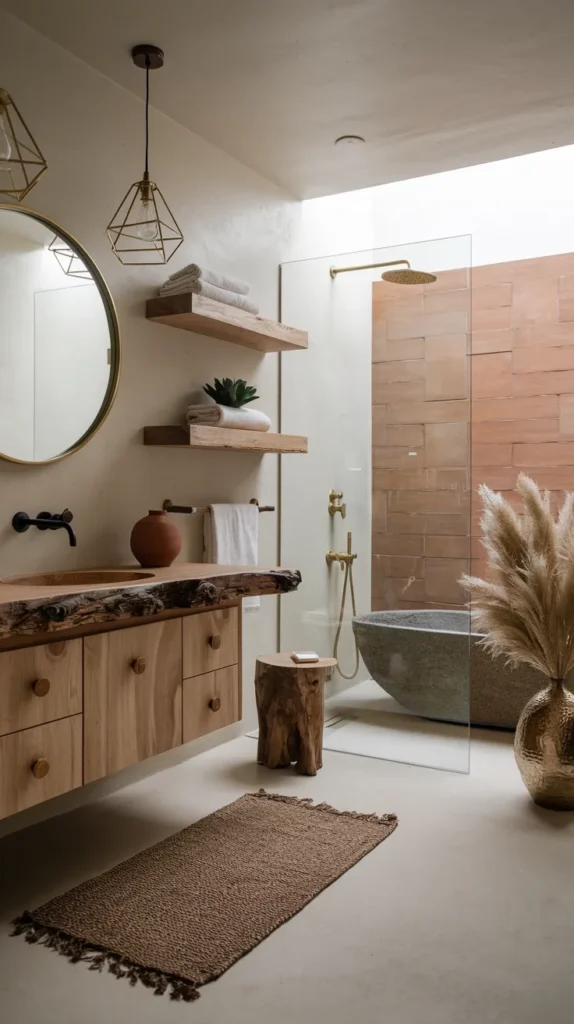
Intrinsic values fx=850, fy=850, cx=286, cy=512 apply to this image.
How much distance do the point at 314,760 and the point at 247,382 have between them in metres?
1.63

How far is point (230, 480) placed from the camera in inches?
145

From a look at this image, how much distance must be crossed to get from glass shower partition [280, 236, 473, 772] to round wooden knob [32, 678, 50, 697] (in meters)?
1.77

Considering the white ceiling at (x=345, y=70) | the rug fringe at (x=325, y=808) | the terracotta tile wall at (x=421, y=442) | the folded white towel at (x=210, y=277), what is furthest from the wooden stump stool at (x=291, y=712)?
the white ceiling at (x=345, y=70)

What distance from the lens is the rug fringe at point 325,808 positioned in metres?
2.77

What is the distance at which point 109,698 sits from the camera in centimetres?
235

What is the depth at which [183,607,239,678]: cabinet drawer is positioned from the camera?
268cm

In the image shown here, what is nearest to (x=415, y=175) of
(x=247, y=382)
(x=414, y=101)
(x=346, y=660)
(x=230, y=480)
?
(x=414, y=101)

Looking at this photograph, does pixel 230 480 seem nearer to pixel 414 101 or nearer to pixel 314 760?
pixel 314 760

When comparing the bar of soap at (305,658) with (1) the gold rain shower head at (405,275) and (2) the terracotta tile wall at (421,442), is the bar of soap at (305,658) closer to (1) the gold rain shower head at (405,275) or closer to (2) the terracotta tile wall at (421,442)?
(2) the terracotta tile wall at (421,442)

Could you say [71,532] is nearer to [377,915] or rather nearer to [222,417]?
[222,417]

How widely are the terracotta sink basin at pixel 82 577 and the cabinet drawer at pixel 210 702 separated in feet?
1.20

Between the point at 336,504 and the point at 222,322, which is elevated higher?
the point at 222,322

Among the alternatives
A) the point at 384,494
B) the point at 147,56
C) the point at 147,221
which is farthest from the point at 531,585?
the point at 147,56

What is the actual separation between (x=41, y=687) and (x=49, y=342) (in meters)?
1.14
